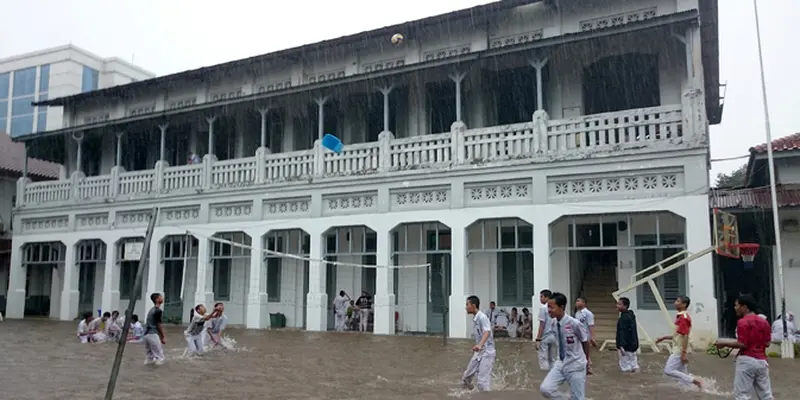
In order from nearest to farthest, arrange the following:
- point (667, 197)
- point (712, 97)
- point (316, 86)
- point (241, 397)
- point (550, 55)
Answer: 1. point (241, 397)
2. point (667, 197)
3. point (550, 55)
4. point (316, 86)
5. point (712, 97)

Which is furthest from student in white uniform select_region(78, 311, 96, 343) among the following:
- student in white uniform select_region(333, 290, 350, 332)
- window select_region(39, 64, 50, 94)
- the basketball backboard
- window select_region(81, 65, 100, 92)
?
window select_region(39, 64, 50, 94)

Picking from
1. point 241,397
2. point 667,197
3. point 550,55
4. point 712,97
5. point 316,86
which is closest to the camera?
point 241,397

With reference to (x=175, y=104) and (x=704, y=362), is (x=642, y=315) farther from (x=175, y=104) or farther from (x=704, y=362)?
(x=175, y=104)

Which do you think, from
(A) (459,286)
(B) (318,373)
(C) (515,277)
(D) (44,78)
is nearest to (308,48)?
(A) (459,286)

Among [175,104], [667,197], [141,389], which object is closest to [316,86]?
[175,104]

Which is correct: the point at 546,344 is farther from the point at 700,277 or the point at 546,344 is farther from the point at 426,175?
the point at 426,175

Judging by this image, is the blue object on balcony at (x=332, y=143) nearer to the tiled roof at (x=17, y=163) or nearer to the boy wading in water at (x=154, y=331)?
the boy wading in water at (x=154, y=331)

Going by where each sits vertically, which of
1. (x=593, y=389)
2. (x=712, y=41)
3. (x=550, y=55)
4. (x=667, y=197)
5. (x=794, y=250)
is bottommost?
(x=593, y=389)

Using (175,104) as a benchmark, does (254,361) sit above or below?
below

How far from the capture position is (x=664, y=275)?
1783 centimetres

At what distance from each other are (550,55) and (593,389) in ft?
31.7

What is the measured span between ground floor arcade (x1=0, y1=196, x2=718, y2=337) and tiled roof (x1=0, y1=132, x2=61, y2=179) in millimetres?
5816

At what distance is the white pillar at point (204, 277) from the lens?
21875 millimetres

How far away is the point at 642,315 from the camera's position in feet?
57.2
